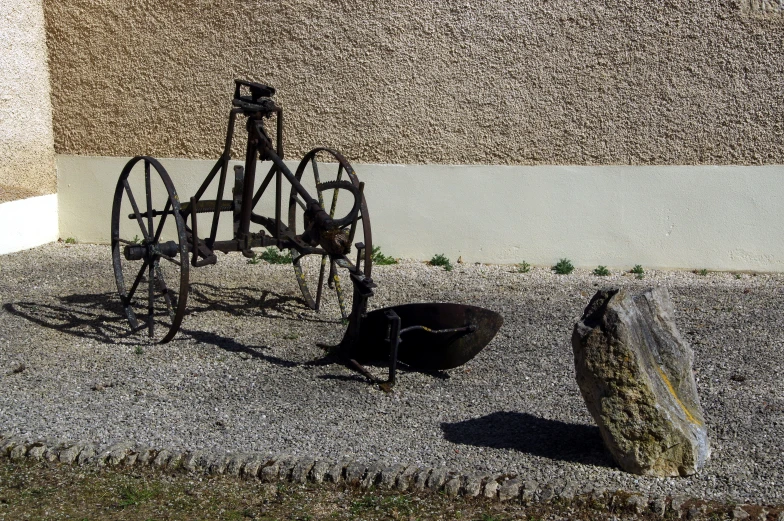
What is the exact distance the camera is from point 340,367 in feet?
15.0

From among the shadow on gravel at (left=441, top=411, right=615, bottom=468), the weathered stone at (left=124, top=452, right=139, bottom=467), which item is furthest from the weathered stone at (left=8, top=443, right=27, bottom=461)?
Result: the shadow on gravel at (left=441, top=411, right=615, bottom=468)

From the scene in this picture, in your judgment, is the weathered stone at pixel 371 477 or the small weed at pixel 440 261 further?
the small weed at pixel 440 261

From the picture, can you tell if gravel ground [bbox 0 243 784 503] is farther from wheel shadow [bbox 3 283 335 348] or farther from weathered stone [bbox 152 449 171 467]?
weathered stone [bbox 152 449 171 467]

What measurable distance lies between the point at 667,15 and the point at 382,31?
2209 millimetres

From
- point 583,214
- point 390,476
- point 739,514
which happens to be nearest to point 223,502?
point 390,476

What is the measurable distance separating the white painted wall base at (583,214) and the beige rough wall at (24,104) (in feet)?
4.71

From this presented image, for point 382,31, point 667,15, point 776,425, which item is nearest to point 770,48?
point 667,15

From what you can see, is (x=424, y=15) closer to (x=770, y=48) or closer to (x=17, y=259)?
(x=770, y=48)

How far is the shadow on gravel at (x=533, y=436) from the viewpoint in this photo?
346cm

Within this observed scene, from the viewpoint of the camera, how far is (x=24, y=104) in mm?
7258

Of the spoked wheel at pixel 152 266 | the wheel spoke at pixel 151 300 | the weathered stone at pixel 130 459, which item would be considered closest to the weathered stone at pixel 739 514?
the weathered stone at pixel 130 459

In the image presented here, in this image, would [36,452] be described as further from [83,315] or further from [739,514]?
[739,514]

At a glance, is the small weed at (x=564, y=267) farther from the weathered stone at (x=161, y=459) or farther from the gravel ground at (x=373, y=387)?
the weathered stone at (x=161, y=459)

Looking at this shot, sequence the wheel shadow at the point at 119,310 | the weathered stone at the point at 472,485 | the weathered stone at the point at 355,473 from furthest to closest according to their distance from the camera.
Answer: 1. the wheel shadow at the point at 119,310
2. the weathered stone at the point at 355,473
3. the weathered stone at the point at 472,485
